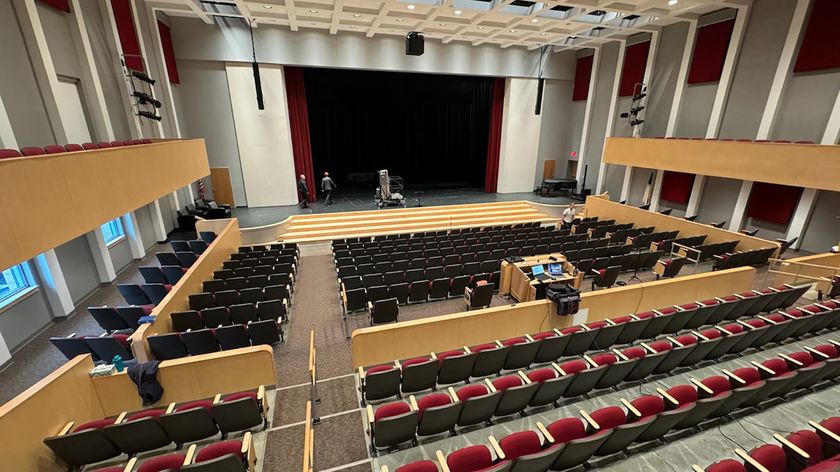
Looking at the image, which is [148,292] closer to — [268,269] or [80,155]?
[268,269]

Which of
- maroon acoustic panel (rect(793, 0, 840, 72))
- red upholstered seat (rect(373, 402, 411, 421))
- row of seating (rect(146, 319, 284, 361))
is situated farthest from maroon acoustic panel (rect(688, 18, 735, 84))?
row of seating (rect(146, 319, 284, 361))

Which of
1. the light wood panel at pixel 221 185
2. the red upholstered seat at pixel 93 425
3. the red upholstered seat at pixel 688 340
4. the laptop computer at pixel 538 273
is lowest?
the red upholstered seat at pixel 93 425

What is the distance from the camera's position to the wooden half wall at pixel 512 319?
5238 mm

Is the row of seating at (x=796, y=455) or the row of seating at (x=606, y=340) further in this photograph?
the row of seating at (x=606, y=340)

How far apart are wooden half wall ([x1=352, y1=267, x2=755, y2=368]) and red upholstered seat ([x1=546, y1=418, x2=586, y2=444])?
7.17 ft

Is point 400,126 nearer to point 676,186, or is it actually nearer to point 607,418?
point 676,186

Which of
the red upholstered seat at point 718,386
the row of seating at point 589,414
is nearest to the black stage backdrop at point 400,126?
the row of seating at point 589,414

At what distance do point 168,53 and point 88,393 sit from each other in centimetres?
1372

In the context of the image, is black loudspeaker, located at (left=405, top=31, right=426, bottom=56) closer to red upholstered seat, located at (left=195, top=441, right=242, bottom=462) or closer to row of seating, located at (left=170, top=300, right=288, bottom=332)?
row of seating, located at (left=170, top=300, right=288, bottom=332)

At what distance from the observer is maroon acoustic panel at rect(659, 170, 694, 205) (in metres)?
13.9

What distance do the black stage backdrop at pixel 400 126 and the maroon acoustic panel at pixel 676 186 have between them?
9.41 m

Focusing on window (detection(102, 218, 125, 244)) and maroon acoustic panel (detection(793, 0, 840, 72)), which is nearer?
window (detection(102, 218, 125, 244))

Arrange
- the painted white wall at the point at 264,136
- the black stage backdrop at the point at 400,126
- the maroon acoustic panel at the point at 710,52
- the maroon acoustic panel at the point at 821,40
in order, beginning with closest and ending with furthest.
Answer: the maroon acoustic panel at the point at 821,40 → the maroon acoustic panel at the point at 710,52 → the painted white wall at the point at 264,136 → the black stage backdrop at the point at 400,126

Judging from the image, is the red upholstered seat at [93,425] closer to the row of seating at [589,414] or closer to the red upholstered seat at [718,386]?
the row of seating at [589,414]
